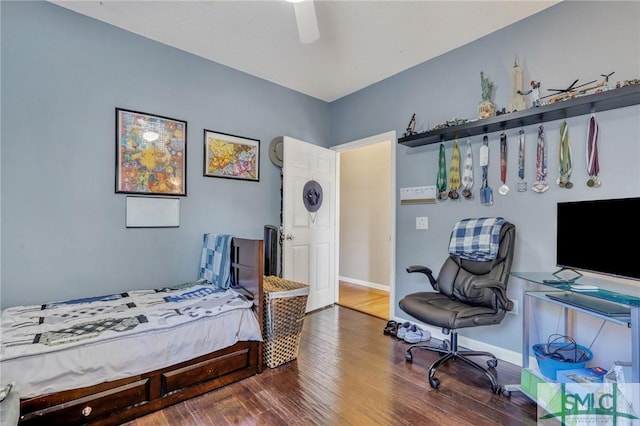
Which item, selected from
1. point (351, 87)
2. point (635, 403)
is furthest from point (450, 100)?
point (635, 403)

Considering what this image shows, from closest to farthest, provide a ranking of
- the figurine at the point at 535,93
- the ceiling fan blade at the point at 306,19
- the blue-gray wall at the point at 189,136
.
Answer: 1. the ceiling fan blade at the point at 306,19
2. the blue-gray wall at the point at 189,136
3. the figurine at the point at 535,93

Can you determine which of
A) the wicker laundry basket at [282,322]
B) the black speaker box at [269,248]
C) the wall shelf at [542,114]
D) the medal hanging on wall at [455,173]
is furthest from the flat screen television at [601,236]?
the black speaker box at [269,248]

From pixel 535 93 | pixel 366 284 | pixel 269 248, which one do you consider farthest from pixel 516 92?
pixel 366 284

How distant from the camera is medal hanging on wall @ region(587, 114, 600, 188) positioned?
6.57 ft

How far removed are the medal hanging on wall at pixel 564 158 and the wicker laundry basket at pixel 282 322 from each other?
80.0 inches

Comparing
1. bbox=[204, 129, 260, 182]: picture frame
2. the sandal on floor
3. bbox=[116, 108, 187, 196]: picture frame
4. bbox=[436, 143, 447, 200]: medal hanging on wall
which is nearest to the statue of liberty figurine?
bbox=[436, 143, 447, 200]: medal hanging on wall

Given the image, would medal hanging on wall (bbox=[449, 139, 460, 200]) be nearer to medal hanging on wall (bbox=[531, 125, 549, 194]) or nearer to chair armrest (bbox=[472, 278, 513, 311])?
medal hanging on wall (bbox=[531, 125, 549, 194])

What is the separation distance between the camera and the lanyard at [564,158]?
6.96 feet

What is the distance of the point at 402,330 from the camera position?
284 centimetres

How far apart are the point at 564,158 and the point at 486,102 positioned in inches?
28.1

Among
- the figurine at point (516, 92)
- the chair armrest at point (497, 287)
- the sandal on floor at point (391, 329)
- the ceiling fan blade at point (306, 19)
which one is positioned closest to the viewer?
the ceiling fan blade at point (306, 19)

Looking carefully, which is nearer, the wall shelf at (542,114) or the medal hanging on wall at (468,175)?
the wall shelf at (542,114)

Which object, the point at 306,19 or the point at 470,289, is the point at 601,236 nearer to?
the point at 470,289

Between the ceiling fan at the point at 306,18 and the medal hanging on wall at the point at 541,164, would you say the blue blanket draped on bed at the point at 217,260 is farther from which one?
the medal hanging on wall at the point at 541,164
